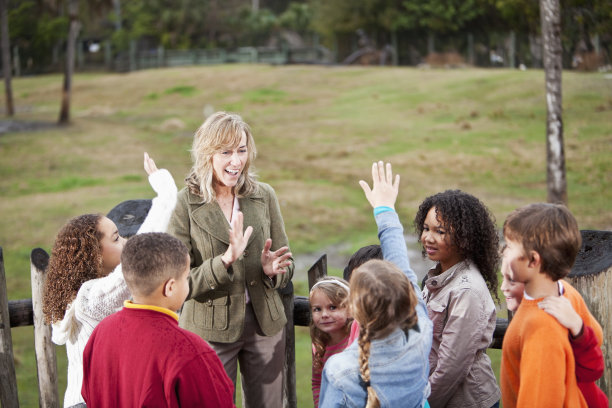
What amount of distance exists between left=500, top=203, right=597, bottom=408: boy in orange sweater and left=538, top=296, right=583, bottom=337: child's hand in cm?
2

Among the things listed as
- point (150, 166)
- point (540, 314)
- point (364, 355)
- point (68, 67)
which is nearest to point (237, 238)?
point (150, 166)

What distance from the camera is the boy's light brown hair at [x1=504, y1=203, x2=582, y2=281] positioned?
2.13m

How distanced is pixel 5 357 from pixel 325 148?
469 inches

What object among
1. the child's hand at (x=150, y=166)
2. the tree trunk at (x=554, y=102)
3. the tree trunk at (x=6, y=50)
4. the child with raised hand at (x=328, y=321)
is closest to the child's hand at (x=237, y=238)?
the child with raised hand at (x=328, y=321)

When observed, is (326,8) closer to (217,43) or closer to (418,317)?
(217,43)

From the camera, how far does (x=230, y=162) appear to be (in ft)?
9.99

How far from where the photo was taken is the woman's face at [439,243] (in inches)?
106

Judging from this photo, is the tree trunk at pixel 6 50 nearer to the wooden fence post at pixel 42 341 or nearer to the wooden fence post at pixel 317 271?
the wooden fence post at pixel 42 341

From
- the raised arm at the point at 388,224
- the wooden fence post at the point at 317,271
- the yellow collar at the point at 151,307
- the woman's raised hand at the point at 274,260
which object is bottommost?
the wooden fence post at the point at 317,271

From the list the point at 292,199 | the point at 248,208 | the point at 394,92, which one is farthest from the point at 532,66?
the point at 248,208

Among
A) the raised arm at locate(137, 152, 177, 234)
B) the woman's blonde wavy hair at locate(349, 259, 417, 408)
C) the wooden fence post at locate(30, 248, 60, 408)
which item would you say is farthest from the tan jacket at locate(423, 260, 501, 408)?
the wooden fence post at locate(30, 248, 60, 408)

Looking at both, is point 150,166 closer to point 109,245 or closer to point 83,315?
point 109,245

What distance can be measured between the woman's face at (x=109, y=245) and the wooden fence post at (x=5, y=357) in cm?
81

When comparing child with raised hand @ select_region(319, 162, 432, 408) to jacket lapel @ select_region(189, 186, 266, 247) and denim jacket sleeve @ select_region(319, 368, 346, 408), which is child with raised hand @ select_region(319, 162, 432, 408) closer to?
denim jacket sleeve @ select_region(319, 368, 346, 408)
